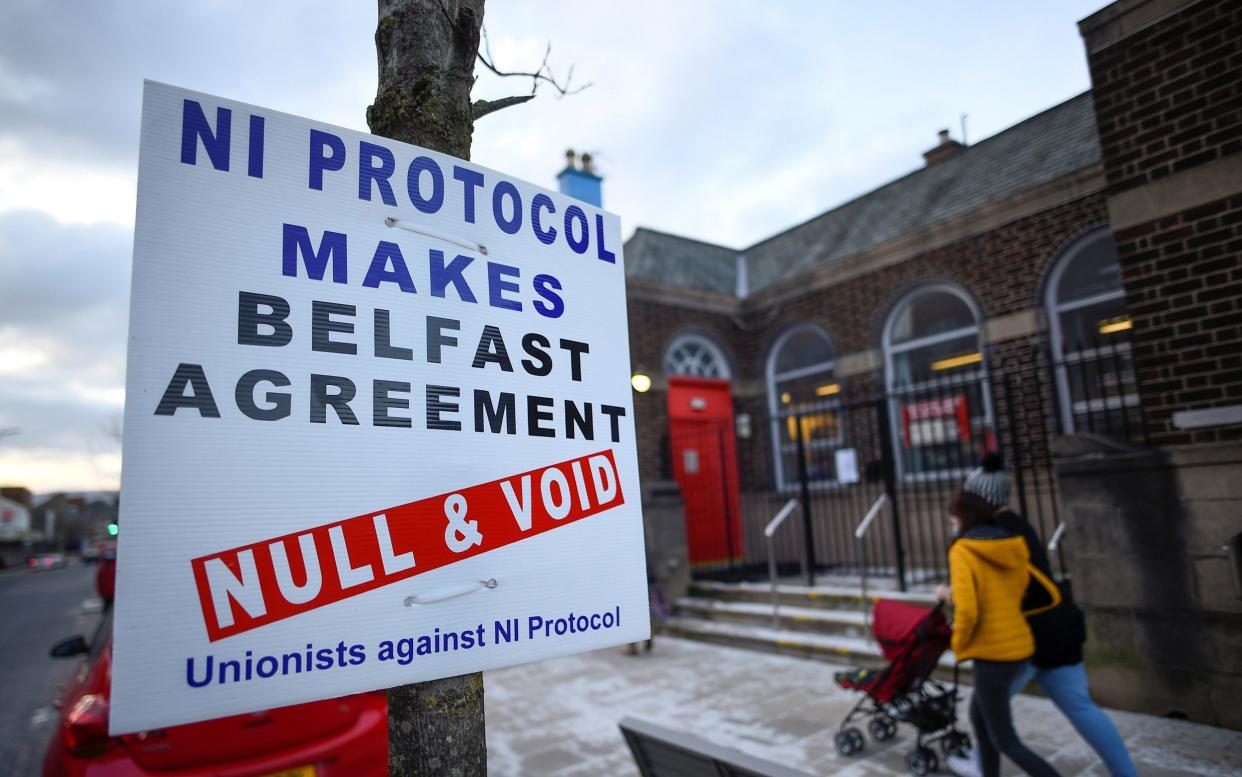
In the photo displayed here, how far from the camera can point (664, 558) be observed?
358 inches

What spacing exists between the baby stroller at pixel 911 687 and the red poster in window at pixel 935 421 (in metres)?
4.84

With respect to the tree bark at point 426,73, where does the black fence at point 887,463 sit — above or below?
below

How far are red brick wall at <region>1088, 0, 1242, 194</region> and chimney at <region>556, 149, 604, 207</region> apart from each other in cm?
693

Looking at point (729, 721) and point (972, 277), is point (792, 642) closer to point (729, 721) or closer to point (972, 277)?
point (729, 721)

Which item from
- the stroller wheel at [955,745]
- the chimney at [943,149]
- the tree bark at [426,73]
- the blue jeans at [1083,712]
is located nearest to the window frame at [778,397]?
the chimney at [943,149]

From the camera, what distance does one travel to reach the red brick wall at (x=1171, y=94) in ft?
16.3

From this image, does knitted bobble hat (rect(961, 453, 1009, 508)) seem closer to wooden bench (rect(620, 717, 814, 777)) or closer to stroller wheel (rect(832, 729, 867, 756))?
stroller wheel (rect(832, 729, 867, 756))

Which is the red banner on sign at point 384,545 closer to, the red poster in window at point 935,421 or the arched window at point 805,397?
the red poster in window at point 935,421

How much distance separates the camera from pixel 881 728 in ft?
15.4

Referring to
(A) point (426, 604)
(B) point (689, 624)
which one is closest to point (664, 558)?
(B) point (689, 624)

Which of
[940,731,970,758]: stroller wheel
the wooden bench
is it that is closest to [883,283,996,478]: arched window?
[940,731,970,758]: stroller wheel

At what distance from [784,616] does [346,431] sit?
23.4ft

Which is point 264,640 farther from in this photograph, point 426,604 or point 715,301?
point 715,301

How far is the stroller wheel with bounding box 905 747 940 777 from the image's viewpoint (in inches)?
165
